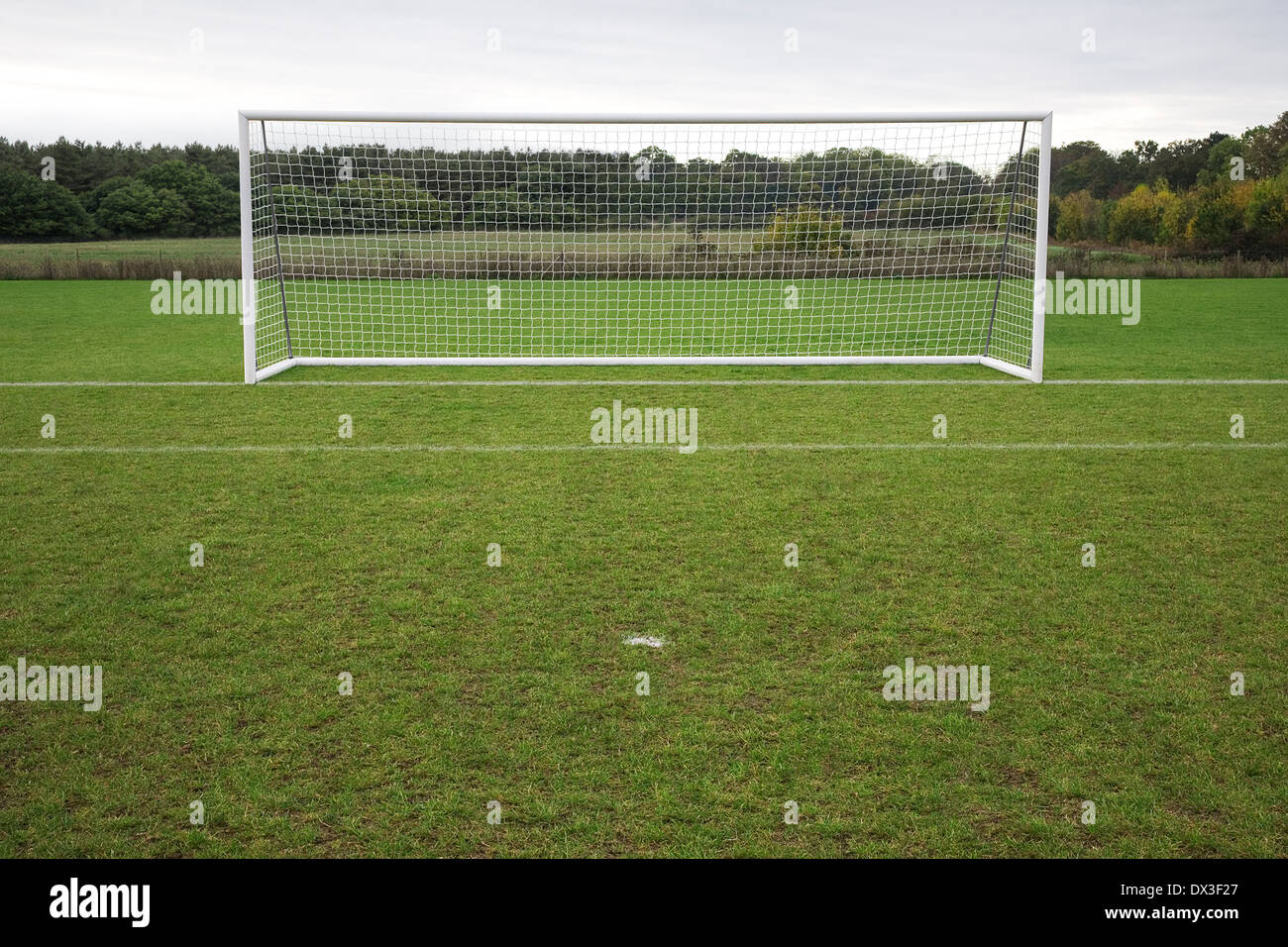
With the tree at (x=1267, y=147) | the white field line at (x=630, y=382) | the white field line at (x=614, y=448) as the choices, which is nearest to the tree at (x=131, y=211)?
the white field line at (x=630, y=382)

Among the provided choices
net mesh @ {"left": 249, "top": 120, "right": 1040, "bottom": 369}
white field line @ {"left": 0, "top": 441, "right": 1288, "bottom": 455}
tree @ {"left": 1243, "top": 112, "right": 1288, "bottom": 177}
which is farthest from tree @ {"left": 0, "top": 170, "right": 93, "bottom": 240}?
tree @ {"left": 1243, "top": 112, "right": 1288, "bottom": 177}

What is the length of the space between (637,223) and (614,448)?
9443mm

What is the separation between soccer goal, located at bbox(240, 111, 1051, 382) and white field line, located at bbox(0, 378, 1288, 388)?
44cm

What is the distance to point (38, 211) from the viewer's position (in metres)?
40.2

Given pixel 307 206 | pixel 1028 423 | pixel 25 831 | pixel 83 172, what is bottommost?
pixel 25 831

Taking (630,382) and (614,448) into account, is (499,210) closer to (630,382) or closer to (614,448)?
(630,382)

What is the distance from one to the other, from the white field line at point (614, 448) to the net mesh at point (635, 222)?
3857 mm

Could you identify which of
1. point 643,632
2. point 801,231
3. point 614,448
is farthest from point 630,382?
point 643,632

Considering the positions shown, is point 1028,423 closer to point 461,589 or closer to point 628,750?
point 461,589

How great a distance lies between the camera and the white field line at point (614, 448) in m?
8.70

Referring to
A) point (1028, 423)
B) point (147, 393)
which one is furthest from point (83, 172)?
point (1028, 423)

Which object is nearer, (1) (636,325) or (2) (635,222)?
(2) (635,222)

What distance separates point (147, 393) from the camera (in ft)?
37.2

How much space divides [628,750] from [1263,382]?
36.3 ft
